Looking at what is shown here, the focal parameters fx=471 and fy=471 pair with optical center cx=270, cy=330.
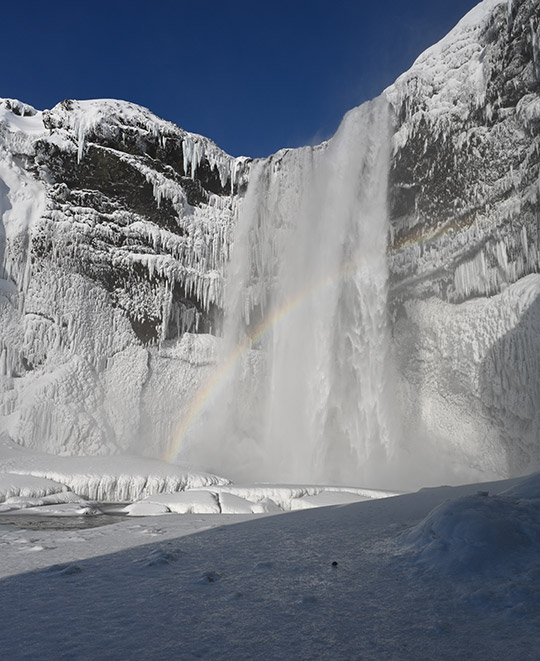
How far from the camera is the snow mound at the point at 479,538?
2.77m

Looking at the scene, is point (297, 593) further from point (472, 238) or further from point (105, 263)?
point (105, 263)

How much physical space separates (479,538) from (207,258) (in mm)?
21325

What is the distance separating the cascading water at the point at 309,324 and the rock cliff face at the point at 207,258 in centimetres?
116

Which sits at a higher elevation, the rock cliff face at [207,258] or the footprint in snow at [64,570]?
the rock cliff face at [207,258]

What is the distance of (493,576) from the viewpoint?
2633 millimetres

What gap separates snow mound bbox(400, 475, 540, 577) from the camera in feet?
9.09

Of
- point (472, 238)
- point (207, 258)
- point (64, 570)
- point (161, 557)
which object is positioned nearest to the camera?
point (64, 570)

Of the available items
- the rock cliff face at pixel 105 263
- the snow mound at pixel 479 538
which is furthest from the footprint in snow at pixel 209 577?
the rock cliff face at pixel 105 263

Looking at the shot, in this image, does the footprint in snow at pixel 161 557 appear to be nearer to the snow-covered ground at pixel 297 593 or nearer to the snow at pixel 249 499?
the snow-covered ground at pixel 297 593

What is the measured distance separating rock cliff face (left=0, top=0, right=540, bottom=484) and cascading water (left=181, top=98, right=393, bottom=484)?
116 centimetres

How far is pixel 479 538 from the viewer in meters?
2.98

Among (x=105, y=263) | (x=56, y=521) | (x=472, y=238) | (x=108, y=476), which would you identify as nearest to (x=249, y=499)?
(x=56, y=521)

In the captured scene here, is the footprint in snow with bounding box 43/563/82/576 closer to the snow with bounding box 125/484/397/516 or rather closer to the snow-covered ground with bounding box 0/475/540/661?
the snow-covered ground with bounding box 0/475/540/661

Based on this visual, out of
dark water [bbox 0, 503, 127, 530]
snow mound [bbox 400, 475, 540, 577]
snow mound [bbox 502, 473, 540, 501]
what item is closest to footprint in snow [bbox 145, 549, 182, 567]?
snow mound [bbox 400, 475, 540, 577]
